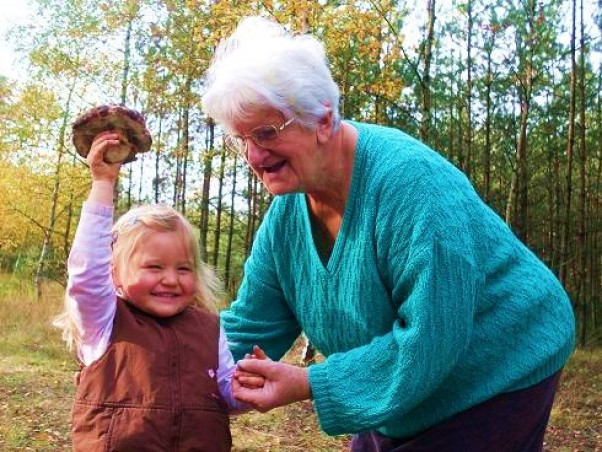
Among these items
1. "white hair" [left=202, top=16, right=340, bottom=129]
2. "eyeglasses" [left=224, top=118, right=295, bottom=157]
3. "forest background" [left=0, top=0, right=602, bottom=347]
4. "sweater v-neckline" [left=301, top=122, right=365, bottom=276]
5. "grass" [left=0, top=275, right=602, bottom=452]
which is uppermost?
"forest background" [left=0, top=0, right=602, bottom=347]

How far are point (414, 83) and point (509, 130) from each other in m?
2.77

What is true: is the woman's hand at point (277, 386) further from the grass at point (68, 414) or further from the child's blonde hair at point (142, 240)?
the grass at point (68, 414)

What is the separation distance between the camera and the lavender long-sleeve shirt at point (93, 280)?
1522 millimetres

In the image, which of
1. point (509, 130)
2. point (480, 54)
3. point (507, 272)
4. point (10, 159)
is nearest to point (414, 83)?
point (480, 54)

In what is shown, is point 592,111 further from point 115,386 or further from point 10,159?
point 115,386

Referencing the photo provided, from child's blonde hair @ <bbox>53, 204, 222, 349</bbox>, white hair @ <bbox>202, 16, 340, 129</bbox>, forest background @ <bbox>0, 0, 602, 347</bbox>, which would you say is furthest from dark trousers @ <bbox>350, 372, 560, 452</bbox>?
forest background @ <bbox>0, 0, 602, 347</bbox>

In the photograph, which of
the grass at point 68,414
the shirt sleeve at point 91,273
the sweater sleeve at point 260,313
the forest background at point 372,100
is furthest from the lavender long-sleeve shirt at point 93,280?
the forest background at point 372,100

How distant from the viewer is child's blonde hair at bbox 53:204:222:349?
1.70m

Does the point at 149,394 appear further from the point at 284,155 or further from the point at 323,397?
the point at 284,155

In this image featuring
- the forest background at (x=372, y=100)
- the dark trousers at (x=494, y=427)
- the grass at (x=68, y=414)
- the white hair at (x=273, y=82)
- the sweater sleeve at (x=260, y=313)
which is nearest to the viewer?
the white hair at (x=273, y=82)

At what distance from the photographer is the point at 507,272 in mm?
1604

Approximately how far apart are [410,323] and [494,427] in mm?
397

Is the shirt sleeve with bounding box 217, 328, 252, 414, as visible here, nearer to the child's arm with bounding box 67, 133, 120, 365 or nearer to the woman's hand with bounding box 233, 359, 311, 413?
the woman's hand with bounding box 233, 359, 311, 413

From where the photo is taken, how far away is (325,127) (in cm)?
155
